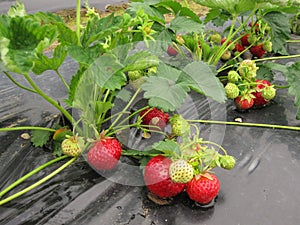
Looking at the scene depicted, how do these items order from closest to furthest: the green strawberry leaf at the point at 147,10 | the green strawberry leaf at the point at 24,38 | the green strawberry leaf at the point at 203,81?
the green strawberry leaf at the point at 24,38
the green strawberry leaf at the point at 203,81
the green strawberry leaf at the point at 147,10

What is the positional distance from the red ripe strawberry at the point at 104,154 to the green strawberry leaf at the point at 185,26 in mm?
524

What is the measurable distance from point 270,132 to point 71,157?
0.73 m

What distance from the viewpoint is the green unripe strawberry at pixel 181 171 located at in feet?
3.06

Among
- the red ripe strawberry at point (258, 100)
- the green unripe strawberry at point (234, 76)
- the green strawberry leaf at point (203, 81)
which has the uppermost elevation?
the green strawberry leaf at point (203, 81)

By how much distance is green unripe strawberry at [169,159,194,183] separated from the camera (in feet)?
3.06

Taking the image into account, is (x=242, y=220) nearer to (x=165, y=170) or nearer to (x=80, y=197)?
(x=165, y=170)

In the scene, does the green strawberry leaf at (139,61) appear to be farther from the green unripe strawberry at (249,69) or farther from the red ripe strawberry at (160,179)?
the green unripe strawberry at (249,69)

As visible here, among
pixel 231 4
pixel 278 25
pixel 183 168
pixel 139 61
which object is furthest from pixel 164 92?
pixel 278 25

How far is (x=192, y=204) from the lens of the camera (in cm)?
104

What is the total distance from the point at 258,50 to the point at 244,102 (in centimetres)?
58

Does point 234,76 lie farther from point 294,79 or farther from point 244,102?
point 294,79

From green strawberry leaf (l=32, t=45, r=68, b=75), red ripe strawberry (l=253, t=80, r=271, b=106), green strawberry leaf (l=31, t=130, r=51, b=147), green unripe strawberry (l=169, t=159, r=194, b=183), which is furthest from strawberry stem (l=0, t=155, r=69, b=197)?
red ripe strawberry (l=253, t=80, r=271, b=106)

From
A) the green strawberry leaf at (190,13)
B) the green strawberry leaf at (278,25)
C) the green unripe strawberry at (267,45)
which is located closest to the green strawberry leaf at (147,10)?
the green strawberry leaf at (190,13)

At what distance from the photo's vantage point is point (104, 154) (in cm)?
107
